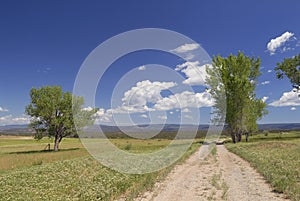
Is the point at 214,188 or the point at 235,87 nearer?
the point at 214,188

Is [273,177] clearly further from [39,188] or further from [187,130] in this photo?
[39,188]

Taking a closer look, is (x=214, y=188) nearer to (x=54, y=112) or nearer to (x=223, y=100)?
(x=223, y=100)

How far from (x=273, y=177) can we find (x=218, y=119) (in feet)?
131

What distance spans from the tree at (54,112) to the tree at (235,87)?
28014 mm

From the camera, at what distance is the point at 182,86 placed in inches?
797

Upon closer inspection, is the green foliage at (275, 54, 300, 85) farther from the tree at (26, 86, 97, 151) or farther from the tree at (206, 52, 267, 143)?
the tree at (26, 86, 97, 151)

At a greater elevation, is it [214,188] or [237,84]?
[237,84]

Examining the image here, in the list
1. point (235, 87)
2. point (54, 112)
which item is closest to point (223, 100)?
point (235, 87)

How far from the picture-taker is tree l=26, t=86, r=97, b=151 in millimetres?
50644

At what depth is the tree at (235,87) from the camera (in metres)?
48.4

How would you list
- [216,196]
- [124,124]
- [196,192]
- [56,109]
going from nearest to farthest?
[216,196], [196,192], [124,124], [56,109]

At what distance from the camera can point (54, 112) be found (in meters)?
52.5

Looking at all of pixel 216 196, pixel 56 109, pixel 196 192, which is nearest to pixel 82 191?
pixel 196 192

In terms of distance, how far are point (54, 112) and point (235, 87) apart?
37.2 meters
